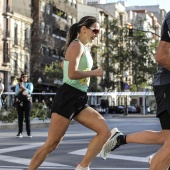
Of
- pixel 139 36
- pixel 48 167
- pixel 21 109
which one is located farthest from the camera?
pixel 139 36

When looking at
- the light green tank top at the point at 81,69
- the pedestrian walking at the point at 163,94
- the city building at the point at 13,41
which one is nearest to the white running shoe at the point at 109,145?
the light green tank top at the point at 81,69

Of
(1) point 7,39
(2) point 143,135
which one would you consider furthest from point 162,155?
(1) point 7,39

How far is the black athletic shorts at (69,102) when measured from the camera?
6.68m

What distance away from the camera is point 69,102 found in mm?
6738

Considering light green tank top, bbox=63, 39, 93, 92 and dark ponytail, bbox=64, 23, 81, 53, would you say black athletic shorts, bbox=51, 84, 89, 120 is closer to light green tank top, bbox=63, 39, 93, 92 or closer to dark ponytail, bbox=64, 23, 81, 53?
light green tank top, bbox=63, 39, 93, 92

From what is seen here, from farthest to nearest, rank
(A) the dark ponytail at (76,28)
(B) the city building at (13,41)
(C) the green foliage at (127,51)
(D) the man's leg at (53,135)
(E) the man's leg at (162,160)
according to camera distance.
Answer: (C) the green foliage at (127,51) < (B) the city building at (13,41) < (A) the dark ponytail at (76,28) < (D) the man's leg at (53,135) < (E) the man's leg at (162,160)

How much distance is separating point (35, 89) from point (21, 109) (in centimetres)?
5425

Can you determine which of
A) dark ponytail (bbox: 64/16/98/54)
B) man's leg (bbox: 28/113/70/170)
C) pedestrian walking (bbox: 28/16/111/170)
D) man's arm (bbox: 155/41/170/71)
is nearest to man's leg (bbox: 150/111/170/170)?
man's arm (bbox: 155/41/170/71)

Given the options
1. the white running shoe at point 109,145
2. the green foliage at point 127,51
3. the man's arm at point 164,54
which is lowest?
the white running shoe at point 109,145

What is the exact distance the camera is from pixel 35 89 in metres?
69.9

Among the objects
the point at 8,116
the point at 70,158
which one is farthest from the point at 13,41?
the point at 70,158

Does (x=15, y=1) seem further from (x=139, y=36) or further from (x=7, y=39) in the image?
(x=139, y=36)

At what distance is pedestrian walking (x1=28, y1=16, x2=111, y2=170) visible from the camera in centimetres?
661

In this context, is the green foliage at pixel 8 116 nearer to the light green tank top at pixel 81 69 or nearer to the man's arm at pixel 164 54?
the light green tank top at pixel 81 69
